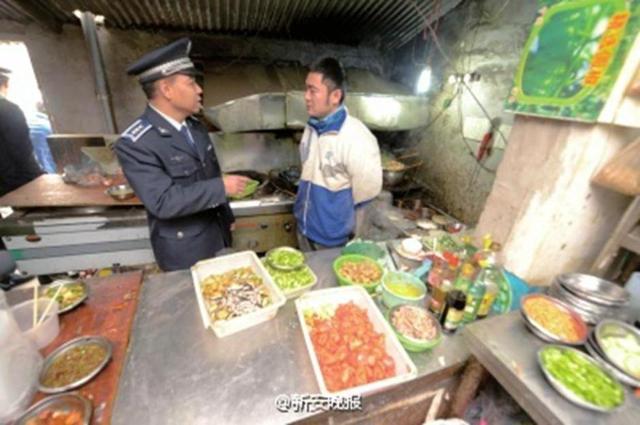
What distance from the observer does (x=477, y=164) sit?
3.34 meters

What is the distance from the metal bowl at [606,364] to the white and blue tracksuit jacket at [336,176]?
5.44ft

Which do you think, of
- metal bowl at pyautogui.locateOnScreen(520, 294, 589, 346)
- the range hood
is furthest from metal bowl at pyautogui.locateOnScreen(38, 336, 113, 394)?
the range hood

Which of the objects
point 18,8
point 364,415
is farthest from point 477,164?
point 18,8

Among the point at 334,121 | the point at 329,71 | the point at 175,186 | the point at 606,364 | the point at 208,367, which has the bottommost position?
the point at 208,367

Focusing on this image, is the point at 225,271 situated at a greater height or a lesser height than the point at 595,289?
lesser

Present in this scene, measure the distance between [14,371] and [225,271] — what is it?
861 millimetres

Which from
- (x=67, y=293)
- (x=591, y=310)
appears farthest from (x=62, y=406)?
(x=591, y=310)

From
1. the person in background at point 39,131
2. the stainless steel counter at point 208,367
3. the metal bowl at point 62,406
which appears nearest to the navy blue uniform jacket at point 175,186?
the stainless steel counter at point 208,367

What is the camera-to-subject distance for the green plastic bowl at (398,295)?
1.43 metres

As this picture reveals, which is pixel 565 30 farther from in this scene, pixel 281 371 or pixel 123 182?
pixel 123 182

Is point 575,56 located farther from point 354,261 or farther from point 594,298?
point 354,261

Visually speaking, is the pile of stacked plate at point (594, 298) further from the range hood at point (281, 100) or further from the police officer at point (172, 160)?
the range hood at point (281, 100)

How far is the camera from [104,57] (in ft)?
11.6

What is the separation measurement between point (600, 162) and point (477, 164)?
2.11 metres
